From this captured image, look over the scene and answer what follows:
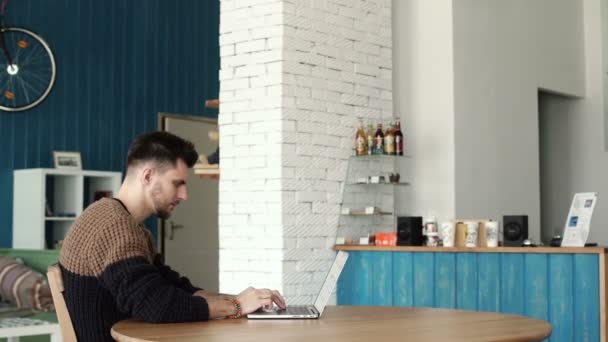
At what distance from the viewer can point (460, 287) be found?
4727 millimetres

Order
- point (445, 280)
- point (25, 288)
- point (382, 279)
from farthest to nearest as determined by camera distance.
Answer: point (25, 288)
point (382, 279)
point (445, 280)

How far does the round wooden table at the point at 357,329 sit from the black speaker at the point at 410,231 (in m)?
2.28

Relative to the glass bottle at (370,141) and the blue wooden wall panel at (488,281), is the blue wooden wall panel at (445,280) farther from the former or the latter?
the glass bottle at (370,141)

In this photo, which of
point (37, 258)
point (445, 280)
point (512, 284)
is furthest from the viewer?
point (37, 258)

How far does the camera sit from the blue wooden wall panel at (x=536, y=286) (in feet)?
14.4

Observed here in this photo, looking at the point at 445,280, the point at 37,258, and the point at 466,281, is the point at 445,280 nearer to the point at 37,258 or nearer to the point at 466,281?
the point at 466,281

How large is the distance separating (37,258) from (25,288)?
0.44m

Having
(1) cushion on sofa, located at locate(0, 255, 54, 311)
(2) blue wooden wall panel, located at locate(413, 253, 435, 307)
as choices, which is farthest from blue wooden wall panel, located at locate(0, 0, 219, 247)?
(2) blue wooden wall panel, located at locate(413, 253, 435, 307)

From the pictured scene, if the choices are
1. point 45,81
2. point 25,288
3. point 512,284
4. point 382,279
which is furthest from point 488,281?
point 45,81

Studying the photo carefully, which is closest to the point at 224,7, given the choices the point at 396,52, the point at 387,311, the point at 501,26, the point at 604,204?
the point at 396,52

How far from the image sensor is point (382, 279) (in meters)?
5.08

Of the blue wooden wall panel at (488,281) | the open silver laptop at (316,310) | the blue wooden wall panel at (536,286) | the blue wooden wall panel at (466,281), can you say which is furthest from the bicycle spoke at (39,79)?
the open silver laptop at (316,310)

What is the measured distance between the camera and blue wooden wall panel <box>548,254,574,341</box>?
14.0 feet

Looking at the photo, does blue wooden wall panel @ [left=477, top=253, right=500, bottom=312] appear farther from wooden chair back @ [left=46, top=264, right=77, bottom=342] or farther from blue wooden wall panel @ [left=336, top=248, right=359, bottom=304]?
wooden chair back @ [left=46, top=264, right=77, bottom=342]
